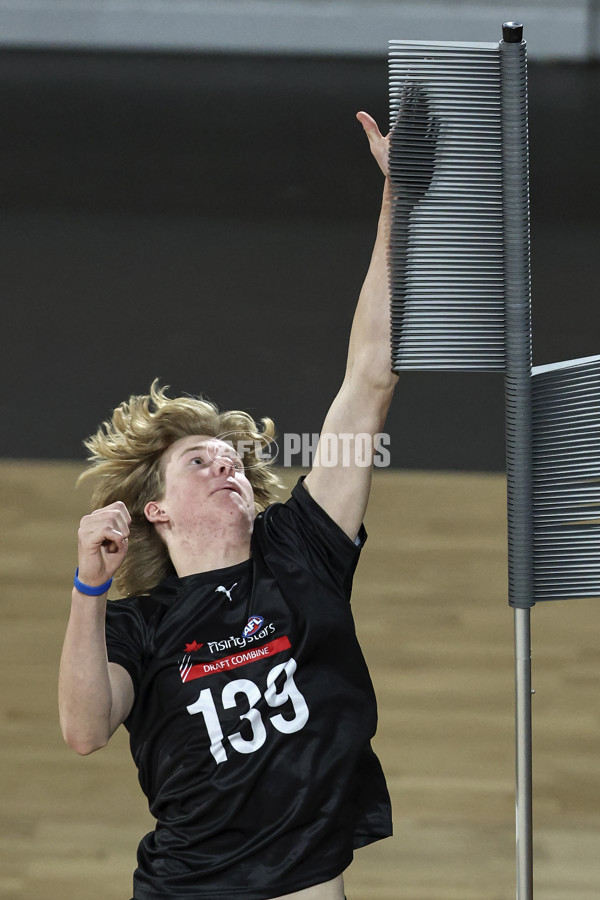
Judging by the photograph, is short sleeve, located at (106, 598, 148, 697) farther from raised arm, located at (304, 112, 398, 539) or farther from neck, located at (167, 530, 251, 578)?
raised arm, located at (304, 112, 398, 539)

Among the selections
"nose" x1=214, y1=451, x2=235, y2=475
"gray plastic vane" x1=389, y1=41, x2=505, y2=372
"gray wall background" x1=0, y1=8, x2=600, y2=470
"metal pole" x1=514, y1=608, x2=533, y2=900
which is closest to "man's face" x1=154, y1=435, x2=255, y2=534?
"nose" x1=214, y1=451, x2=235, y2=475

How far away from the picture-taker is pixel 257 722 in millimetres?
1832

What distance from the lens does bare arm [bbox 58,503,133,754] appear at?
1718mm

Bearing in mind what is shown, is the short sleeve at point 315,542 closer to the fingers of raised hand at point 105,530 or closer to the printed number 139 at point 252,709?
the printed number 139 at point 252,709

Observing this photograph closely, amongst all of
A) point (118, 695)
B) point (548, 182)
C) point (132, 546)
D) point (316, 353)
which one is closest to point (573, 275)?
point (548, 182)

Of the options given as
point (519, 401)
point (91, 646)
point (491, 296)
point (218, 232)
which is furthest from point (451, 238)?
point (218, 232)

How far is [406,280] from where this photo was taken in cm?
170

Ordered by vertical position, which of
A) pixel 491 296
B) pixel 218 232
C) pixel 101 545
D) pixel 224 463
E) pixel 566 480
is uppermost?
pixel 218 232

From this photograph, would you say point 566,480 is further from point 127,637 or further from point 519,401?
point 127,637

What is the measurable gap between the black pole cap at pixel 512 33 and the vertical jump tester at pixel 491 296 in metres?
0.04

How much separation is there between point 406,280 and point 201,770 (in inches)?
30.0

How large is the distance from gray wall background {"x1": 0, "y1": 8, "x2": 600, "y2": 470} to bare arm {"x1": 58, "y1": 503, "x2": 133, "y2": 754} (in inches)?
86.6

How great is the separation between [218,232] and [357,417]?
3165 millimetres

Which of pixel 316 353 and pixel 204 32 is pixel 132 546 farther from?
pixel 204 32
